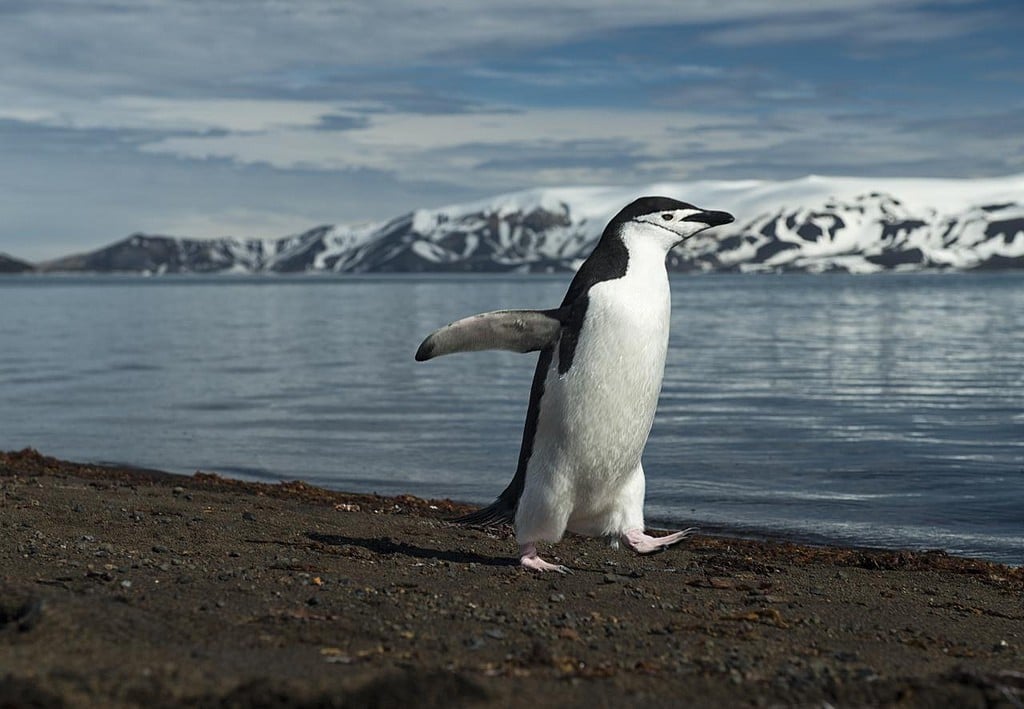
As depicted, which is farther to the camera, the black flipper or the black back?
the black flipper

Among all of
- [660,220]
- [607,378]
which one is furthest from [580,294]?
[660,220]

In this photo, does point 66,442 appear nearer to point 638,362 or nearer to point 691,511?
point 691,511

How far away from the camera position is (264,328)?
48469mm

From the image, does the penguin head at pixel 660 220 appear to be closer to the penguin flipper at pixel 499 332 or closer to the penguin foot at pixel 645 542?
the penguin flipper at pixel 499 332

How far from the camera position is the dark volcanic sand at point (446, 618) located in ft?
13.3

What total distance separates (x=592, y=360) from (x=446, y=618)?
2230mm

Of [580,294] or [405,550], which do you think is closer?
[580,294]

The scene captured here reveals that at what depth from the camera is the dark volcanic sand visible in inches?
160

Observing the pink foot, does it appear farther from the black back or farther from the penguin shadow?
the black back

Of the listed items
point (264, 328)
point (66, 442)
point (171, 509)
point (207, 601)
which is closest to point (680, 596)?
point (207, 601)

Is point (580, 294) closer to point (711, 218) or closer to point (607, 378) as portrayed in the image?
point (607, 378)

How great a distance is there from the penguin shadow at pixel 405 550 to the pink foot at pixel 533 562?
0.53 ft

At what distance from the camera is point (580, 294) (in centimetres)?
718

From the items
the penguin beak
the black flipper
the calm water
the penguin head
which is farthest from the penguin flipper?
the calm water
